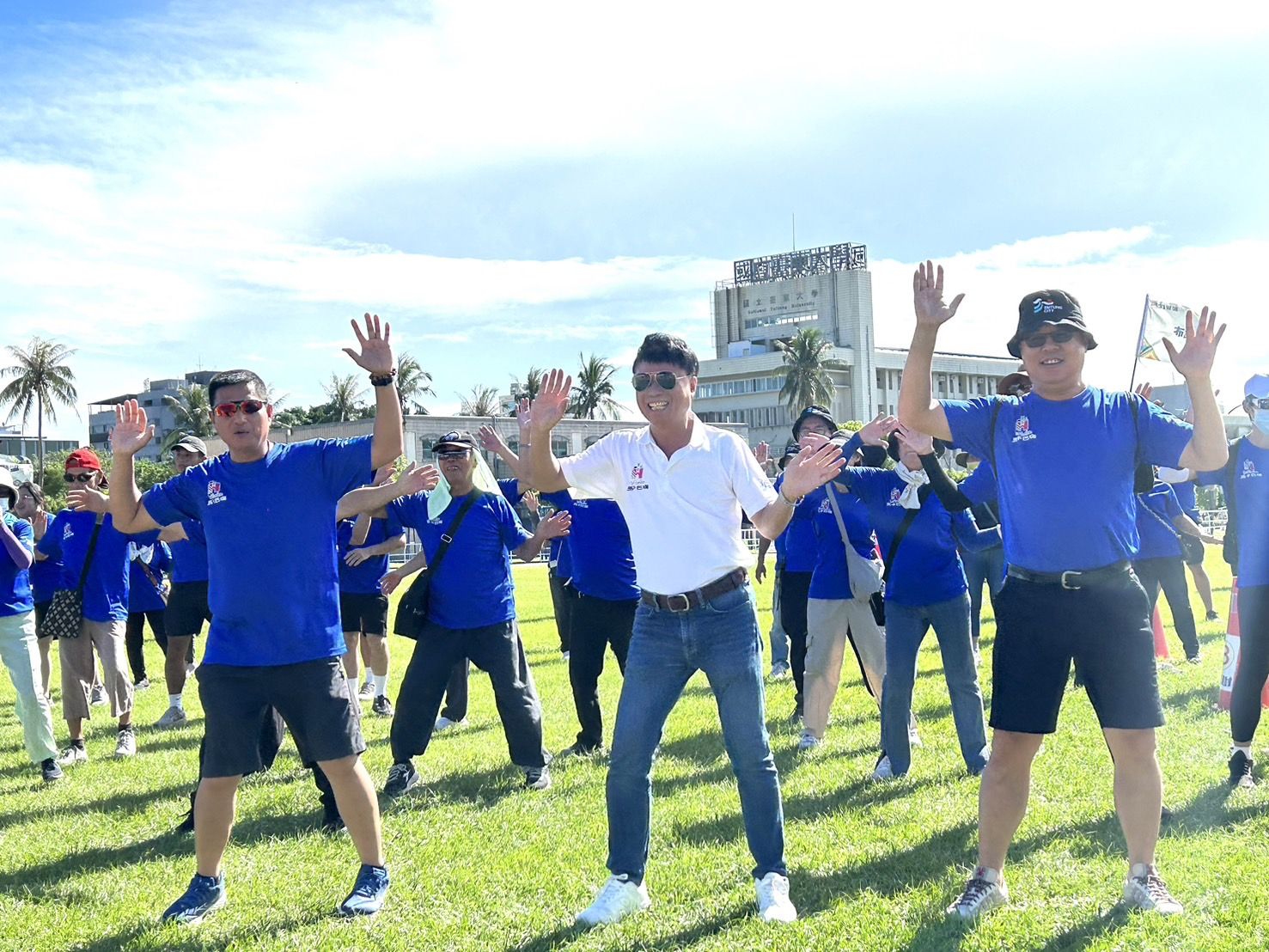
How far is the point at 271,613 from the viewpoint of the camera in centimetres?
490

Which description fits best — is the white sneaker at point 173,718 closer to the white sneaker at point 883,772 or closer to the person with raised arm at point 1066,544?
the white sneaker at point 883,772

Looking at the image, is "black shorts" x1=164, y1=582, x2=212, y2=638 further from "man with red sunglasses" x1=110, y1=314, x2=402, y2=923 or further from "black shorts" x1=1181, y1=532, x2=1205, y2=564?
"black shorts" x1=1181, y1=532, x2=1205, y2=564

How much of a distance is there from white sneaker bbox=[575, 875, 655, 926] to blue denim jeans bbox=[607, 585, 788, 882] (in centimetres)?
4

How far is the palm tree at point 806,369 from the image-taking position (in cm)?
9525

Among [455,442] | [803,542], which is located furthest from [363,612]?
[803,542]

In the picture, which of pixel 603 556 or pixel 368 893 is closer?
pixel 368 893

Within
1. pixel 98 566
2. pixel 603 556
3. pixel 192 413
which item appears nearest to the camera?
pixel 603 556

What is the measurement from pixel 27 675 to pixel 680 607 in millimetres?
5305

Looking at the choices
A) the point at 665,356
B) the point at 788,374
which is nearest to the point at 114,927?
the point at 665,356

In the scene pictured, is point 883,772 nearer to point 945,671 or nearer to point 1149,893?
point 945,671

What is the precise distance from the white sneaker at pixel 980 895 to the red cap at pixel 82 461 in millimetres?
6743

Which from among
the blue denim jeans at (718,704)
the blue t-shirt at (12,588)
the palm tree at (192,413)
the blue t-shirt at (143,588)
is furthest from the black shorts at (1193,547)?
the palm tree at (192,413)

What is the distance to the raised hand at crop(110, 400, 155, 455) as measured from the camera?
512cm

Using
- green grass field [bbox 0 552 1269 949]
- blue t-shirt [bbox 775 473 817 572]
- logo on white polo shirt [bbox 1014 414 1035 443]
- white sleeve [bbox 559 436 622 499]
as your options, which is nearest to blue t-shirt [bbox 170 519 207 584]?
green grass field [bbox 0 552 1269 949]
